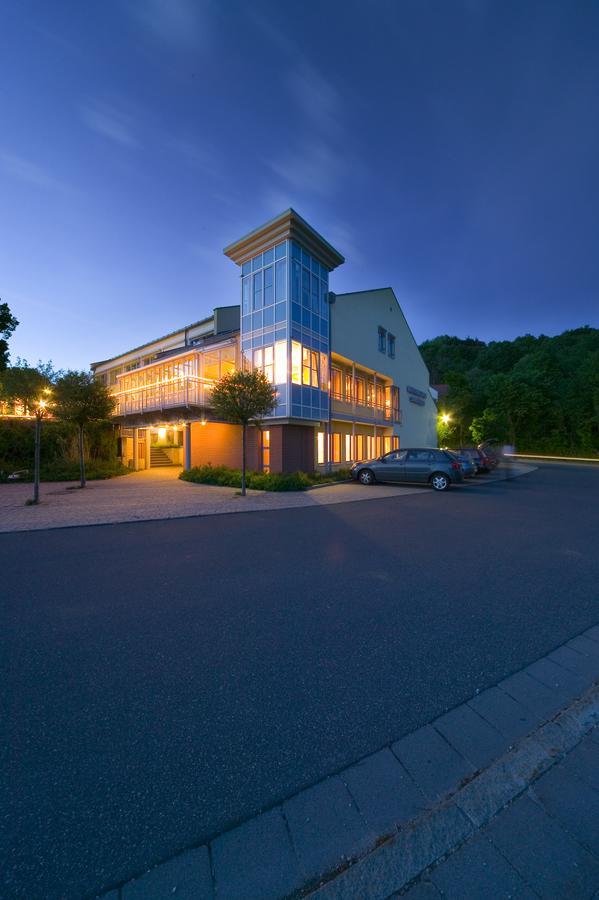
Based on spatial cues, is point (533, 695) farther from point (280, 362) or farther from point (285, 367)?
point (280, 362)

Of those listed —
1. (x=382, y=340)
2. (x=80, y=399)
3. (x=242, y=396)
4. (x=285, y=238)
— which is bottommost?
(x=242, y=396)

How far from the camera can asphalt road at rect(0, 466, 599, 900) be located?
168 cm

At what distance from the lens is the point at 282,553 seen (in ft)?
→ 19.4

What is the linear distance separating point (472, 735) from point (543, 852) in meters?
0.66

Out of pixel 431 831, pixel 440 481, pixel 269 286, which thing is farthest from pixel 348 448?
pixel 431 831

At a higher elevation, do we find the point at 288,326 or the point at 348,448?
the point at 288,326

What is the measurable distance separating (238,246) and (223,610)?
1851 cm

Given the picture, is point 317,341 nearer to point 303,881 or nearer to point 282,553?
point 282,553

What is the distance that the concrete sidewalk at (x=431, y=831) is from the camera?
4.65ft

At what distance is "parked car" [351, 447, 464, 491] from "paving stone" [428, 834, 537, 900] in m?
13.8

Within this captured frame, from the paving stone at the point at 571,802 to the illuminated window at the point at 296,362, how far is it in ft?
50.9

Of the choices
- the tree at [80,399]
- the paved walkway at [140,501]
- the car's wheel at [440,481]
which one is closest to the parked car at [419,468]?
the car's wheel at [440,481]

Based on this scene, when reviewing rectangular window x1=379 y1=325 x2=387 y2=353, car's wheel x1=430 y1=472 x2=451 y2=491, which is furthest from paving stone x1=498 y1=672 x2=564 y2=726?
rectangular window x1=379 y1=325 x2=387 y2=353

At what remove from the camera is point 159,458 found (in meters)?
26.8
